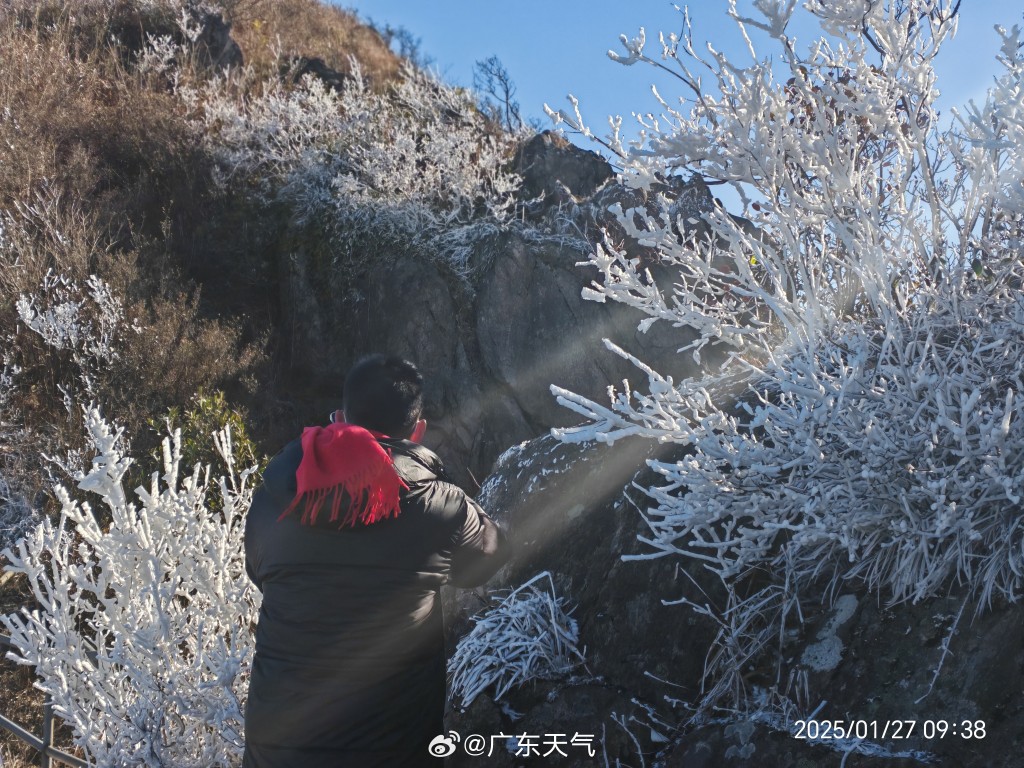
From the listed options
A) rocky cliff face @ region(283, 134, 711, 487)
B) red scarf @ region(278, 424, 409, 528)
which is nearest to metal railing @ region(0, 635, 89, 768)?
red scarf @ region(278, 424, 409, 528)

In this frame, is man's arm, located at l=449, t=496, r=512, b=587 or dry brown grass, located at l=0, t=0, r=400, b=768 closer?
man's arm, located at l=449, t=496, r=512, b=587

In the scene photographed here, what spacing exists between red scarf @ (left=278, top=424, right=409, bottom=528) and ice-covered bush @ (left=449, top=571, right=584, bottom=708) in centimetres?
88

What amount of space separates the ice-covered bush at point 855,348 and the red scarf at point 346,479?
19.0 inches

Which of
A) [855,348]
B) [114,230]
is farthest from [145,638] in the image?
[114,230]

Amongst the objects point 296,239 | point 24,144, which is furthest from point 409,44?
point 24,144

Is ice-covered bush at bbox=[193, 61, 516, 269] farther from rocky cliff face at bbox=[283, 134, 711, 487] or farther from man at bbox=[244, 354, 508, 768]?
man at bbox=[244, 354, 508, 768]

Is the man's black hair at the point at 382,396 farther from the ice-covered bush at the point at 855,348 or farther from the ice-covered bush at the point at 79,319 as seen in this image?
the ice-covered bush at the point at 79,319

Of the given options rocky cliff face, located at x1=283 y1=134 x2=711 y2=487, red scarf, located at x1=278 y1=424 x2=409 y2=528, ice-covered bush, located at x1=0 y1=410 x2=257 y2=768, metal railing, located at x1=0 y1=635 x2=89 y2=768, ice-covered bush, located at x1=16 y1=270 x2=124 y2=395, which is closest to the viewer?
red scarf, located at x1=278 y1=424 x2=409 y2=528

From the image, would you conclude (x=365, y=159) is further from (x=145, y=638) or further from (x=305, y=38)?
(x=145, y=638)

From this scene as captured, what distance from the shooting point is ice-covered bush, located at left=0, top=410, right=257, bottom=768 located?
2.43 metres

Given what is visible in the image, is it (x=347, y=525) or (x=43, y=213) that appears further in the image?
(x=43, y=213)

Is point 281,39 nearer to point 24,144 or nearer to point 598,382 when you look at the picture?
point 24,144

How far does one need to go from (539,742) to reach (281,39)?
1468cm

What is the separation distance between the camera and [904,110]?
2508 millimetres
